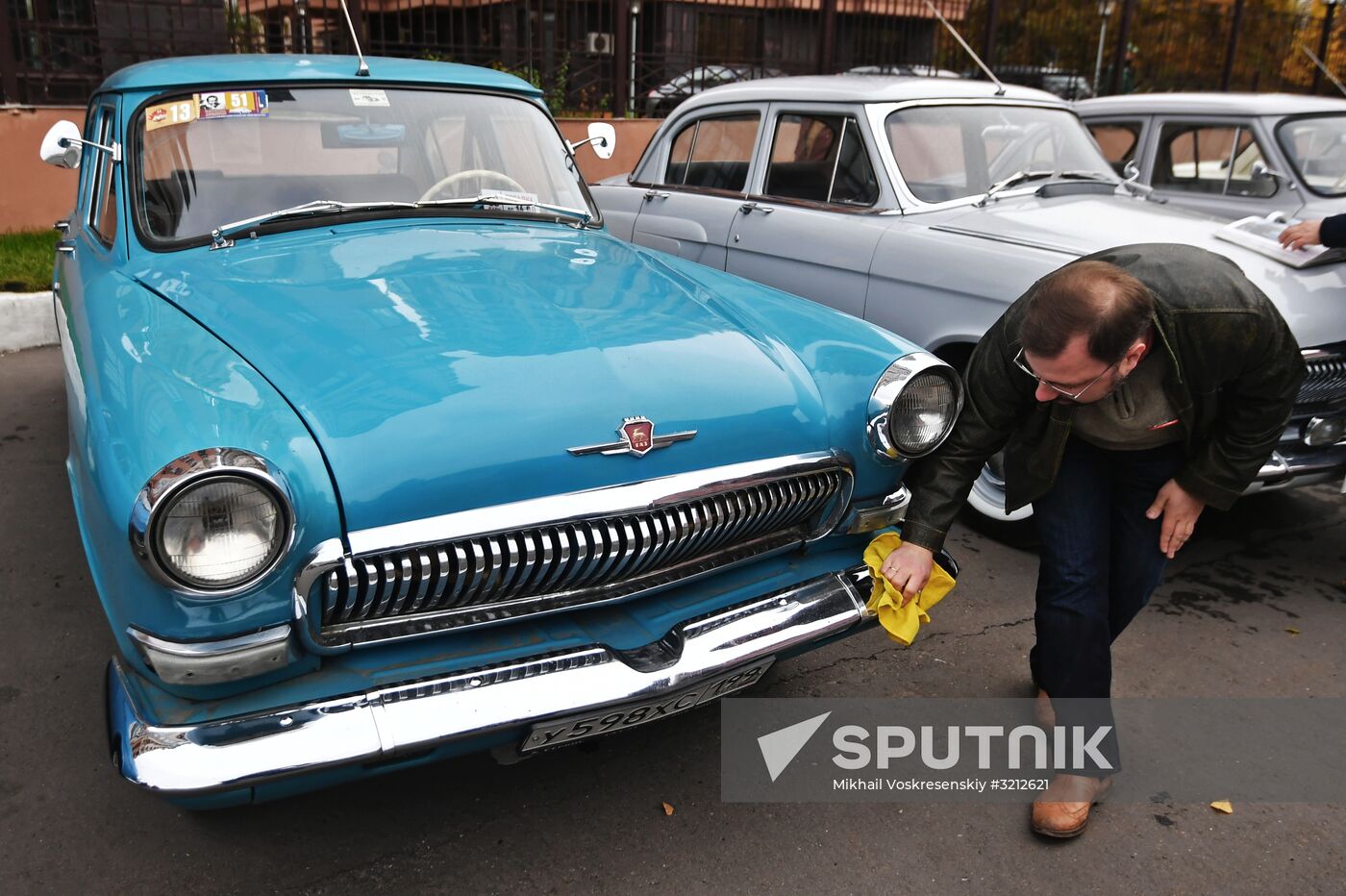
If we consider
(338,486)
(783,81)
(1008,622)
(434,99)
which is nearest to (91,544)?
(338,486)

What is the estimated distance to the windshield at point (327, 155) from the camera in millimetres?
3062

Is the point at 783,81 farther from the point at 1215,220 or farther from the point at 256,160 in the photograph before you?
the point at 256,160

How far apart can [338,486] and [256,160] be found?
1669 millimetres

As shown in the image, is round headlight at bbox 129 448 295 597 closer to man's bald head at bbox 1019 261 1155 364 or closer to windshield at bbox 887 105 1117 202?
man's bald head at bbox 1019 261 1155 364

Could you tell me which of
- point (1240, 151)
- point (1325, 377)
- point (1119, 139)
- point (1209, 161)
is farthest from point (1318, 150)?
point (1325, 377)

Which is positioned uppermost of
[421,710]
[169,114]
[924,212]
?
[169,114]

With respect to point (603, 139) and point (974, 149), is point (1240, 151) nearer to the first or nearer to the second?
point (974, 149)

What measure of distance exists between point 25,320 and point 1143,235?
250 inches

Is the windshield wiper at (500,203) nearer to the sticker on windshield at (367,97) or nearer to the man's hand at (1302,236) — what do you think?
the sticker on windshield at (367,97)

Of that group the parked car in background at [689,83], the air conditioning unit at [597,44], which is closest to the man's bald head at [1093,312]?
the air conditioning unit at [597,44]

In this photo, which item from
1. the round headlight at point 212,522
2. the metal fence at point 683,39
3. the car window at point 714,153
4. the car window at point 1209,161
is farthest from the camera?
the metal fence at point 683,39

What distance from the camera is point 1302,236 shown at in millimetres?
3670

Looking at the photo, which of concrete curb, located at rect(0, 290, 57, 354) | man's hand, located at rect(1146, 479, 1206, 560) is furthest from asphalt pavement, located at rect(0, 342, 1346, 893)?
concrete curb, located at rect(0, 290, 57, 354)

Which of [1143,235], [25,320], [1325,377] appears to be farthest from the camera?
[25,320]
